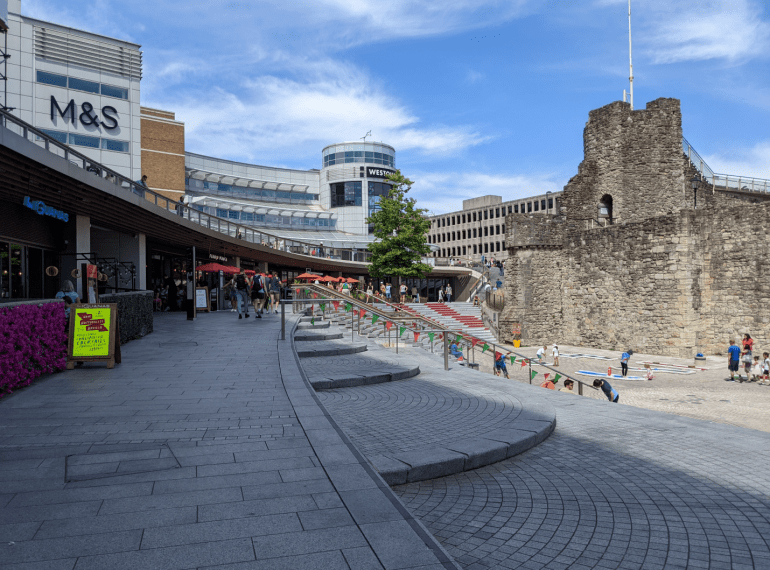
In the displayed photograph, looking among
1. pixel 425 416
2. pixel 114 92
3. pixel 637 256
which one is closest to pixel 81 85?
pixel 114 92

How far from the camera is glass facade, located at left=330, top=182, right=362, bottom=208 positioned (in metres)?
80.6

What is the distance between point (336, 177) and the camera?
81562mm

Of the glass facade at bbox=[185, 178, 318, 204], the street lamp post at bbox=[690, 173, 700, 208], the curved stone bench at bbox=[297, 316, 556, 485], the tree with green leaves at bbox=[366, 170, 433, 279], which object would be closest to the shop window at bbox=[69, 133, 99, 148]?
the glass facade at bbox=[185, 178, 318, 204]

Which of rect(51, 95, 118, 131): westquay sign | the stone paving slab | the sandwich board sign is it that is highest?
rect(51, 95, 118, 131): westquay sign

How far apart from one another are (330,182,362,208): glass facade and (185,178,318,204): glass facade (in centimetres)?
353

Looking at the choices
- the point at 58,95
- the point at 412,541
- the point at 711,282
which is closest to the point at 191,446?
the point at 412,541

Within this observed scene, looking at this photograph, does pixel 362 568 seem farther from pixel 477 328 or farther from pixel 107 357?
pixel 477 328

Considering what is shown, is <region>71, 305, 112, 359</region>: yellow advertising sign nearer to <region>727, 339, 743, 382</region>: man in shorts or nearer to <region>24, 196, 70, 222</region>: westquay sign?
<region>24, 196, 70, 222</region>: westquay sign

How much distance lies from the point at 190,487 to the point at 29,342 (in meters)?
5.78

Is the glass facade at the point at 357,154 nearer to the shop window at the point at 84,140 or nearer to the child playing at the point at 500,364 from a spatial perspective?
the shop window at the point at 84,140

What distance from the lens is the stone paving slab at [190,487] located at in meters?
3.08

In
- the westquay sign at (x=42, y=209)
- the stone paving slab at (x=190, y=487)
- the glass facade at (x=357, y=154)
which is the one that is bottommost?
the stone paving slab at (x=190, y=487)

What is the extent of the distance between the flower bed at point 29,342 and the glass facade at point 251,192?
60975mm

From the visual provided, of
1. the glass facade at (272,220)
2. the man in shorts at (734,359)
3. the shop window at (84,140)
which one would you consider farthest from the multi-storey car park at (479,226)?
the man in shorts at (734,359)
